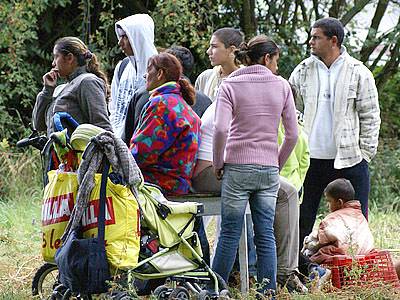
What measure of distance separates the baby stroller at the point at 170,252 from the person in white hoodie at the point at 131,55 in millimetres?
1338

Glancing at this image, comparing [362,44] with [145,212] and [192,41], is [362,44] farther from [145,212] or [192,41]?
[145,212]

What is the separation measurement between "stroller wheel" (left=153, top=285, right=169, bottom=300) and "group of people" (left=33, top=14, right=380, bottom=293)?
1.38ft

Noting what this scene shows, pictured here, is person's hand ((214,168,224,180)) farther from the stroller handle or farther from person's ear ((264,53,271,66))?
the stroller handle

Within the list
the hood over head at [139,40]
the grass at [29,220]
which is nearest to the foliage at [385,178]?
the grass at [29,220]

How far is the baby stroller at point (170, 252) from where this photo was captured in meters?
5.27

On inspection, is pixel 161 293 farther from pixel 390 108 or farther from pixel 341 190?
pixel 390 108

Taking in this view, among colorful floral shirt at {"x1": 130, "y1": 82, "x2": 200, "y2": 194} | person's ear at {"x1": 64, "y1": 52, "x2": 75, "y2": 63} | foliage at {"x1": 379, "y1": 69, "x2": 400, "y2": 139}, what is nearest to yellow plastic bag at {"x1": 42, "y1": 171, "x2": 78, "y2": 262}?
colorful floral shirt at {"x1": 130, "y1": 82, "x2": 200, "y2": 194}

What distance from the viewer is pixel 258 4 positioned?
12586 millimetres

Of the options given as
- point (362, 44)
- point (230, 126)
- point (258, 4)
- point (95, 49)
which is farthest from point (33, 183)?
point (230, 126)

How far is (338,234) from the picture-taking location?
6.29m

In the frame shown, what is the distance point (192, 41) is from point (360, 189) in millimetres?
4842

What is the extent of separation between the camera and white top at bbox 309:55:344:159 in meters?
6.84

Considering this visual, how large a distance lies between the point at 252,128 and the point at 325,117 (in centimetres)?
137

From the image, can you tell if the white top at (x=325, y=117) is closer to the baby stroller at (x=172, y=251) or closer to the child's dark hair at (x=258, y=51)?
the child's dark hair at (x=258, y=51)
